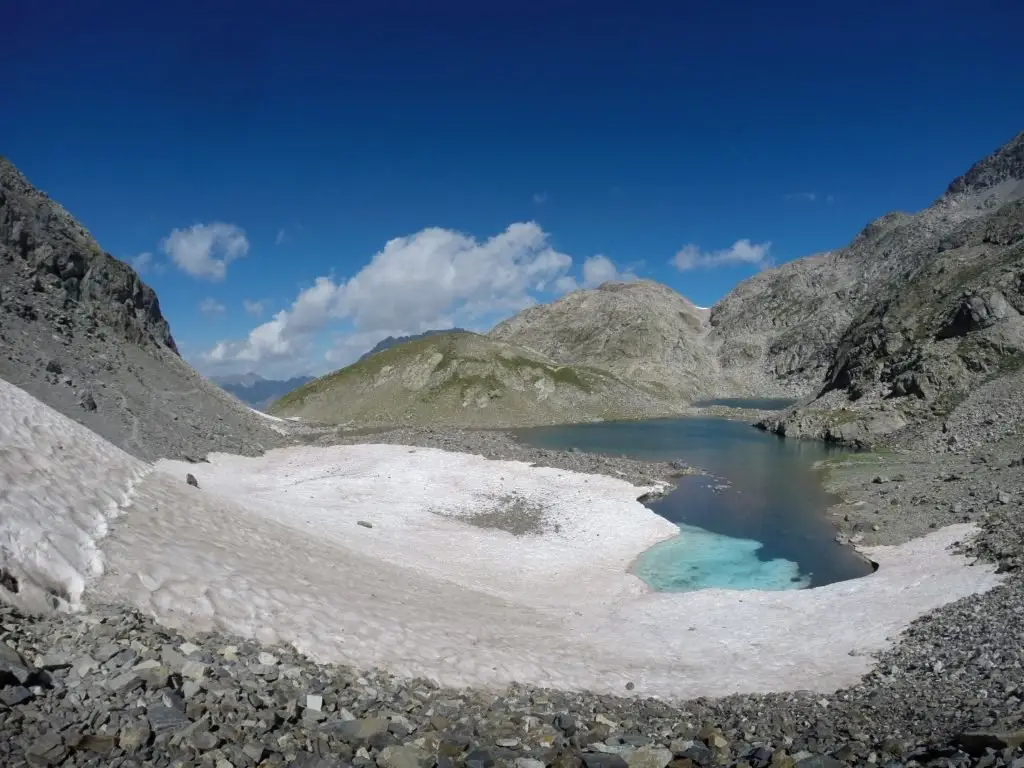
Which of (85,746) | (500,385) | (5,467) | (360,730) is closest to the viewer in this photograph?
(85,746)

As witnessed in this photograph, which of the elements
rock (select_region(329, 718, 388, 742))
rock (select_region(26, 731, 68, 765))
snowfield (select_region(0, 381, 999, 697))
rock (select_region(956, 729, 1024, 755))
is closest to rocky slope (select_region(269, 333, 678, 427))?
snowfield (select_region(0, 381, 999, 697))

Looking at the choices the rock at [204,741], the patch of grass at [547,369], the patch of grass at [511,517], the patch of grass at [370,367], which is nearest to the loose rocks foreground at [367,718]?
the rock at [204,741]

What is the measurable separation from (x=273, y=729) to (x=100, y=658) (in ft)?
8.92

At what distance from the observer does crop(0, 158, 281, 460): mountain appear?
39719mm

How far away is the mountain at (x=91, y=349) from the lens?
130 feet

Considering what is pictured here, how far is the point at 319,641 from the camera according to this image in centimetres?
1304

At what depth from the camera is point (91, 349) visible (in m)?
49.1

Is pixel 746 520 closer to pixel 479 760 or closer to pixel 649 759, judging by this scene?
pixel 649 759

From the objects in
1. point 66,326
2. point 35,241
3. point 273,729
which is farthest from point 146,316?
point 273,729

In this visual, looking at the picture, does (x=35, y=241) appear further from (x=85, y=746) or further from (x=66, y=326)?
(x=85, y=746)

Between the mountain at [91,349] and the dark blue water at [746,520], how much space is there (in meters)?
35.3

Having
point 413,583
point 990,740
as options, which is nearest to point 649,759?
point 990,740

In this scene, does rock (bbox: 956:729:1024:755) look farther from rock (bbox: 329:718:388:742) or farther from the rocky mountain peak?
the rocky mountain peak

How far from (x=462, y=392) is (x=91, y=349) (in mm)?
84873
